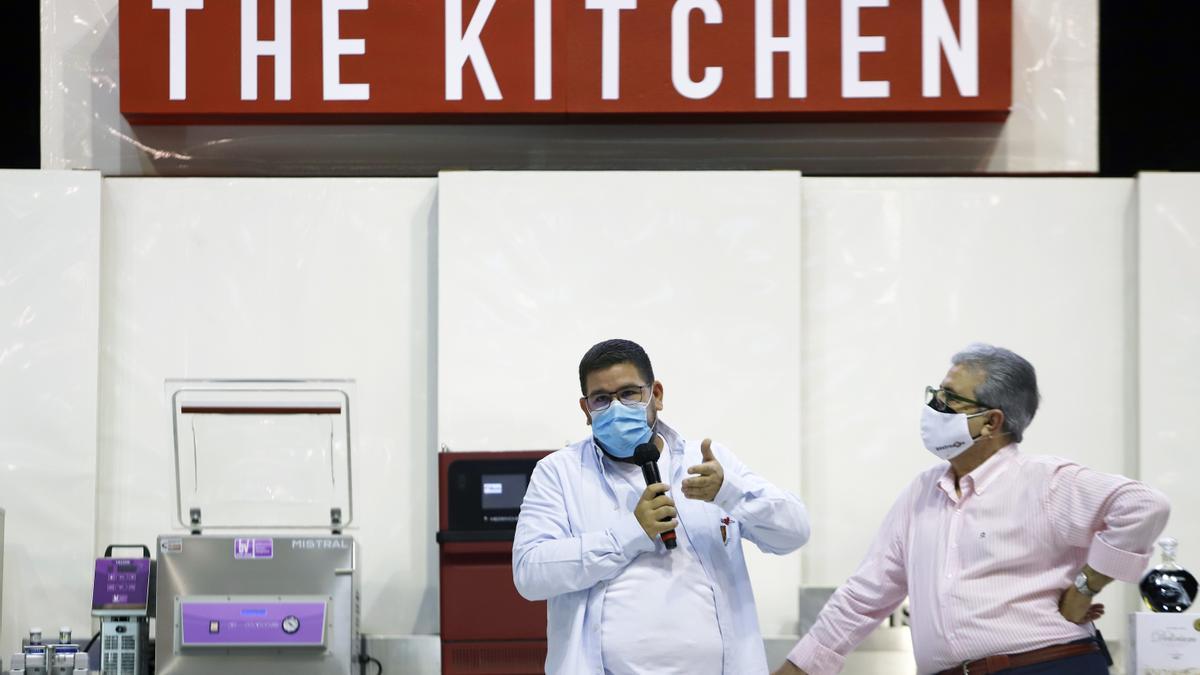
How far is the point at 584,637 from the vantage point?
3.12 meters

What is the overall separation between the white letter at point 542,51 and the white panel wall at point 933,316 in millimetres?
964

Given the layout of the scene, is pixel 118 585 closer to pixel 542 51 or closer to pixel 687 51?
pixel 542 51

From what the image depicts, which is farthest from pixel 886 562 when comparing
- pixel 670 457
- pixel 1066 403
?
pixel 1066 403

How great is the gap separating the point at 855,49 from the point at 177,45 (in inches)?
92.9

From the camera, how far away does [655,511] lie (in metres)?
3.01

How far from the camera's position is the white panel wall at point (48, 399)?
493cm

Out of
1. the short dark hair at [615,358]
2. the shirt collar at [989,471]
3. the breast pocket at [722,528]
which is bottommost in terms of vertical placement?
the breast pocket at [722,528]

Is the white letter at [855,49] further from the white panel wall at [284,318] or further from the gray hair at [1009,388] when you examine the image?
the gray hair at [1009,388]

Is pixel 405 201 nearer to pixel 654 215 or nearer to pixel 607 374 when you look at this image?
pixel 654 215

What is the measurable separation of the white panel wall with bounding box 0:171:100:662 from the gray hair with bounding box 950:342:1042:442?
3.02 m

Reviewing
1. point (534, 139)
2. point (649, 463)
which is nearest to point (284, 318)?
point (534, 139)

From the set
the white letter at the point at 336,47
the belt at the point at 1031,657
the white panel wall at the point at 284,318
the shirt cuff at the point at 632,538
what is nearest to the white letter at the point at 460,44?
the white letter at the point at 336,47

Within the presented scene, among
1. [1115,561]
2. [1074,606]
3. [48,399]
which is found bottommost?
[1074,606]

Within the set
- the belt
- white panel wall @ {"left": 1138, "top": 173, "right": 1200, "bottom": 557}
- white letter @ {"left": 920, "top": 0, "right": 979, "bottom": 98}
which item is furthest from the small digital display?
white panel wall @ {"left": 1138, "top": 173, "right": 1200, "bottom": 557}
